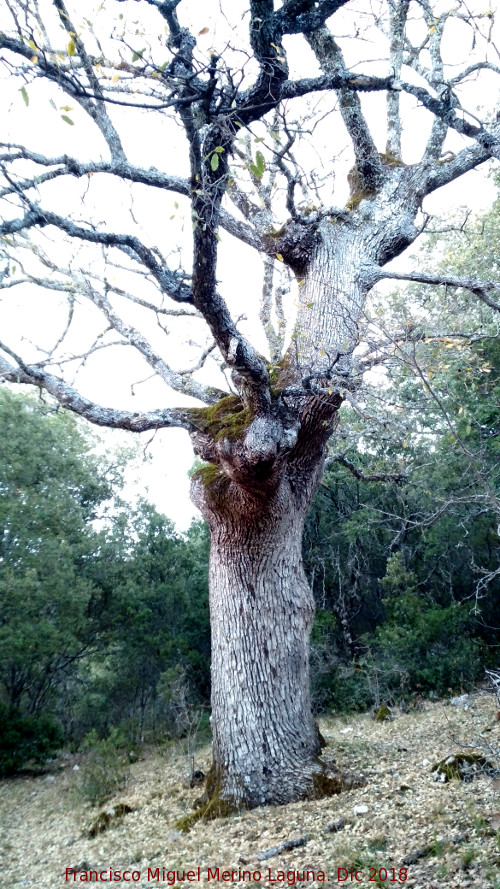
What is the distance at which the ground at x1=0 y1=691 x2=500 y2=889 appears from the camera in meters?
2.97

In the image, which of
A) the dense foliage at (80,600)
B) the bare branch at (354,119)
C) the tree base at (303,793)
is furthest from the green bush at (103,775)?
the bare branch at (354,119)

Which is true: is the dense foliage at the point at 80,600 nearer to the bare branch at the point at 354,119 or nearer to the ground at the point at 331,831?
the ground at the point at 331,831

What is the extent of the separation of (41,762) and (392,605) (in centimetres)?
667

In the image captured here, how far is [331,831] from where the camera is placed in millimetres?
3648

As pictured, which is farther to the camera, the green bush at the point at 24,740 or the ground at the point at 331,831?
the green bush at the point at 24,740

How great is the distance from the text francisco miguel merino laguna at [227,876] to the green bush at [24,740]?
598 centimetres

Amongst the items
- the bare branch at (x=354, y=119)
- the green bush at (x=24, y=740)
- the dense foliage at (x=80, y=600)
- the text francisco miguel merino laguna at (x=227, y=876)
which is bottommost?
the text francisco miguel merino laguna at (x=227, y=876)

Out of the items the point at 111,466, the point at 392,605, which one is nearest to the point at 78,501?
the point at 111,466

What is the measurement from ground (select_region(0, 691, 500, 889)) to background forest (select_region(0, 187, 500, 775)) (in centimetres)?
252

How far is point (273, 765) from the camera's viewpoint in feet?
15.1

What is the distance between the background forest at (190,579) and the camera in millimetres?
9578

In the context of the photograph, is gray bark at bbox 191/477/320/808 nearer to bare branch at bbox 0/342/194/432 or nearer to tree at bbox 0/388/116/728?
bare branch at bbox 0/342/194/432

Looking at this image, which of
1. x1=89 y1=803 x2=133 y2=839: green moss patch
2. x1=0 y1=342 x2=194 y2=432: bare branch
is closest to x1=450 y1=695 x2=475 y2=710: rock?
x1=89 y1=803 x2=133 y2=839: green moss patch

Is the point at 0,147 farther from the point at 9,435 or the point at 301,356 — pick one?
the point at 9,435
